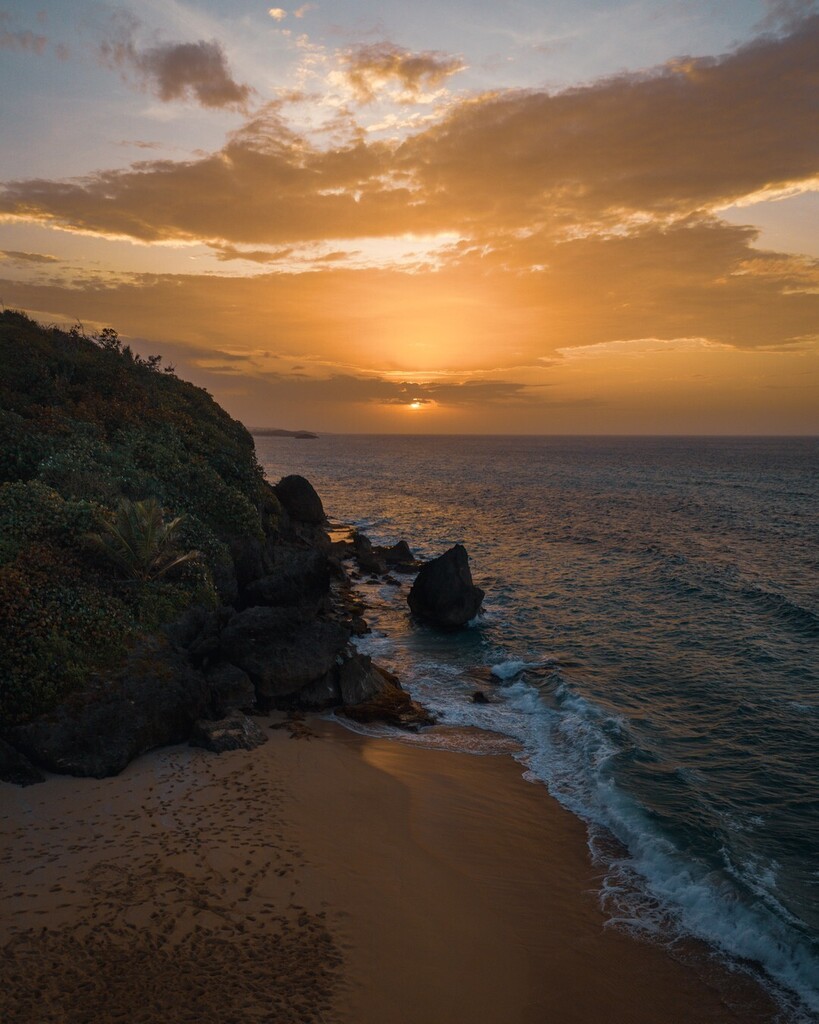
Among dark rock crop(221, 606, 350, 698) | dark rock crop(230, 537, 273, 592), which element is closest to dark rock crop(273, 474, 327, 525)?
dark rock crop(230, 537, 273, 592)

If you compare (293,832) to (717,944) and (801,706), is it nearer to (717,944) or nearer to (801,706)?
(717,944)

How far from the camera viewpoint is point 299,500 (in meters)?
39.7

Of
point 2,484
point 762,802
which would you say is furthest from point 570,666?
point 2,484

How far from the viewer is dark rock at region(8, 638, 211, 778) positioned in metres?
12.4

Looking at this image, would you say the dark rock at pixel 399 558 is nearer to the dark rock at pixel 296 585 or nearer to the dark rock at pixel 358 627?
the dark rock at pixel 358 627

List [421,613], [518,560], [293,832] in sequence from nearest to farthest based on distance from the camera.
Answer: [293,832], [421,613], [518,560]

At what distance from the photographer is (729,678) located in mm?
20766

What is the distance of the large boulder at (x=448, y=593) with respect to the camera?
88.2 ft

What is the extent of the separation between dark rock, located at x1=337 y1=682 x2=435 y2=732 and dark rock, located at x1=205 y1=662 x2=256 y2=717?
249cm

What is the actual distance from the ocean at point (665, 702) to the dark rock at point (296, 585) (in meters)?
2.87

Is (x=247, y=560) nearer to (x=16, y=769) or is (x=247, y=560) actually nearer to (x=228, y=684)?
(x=228, y=684)

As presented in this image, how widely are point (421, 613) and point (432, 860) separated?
17.0 meters

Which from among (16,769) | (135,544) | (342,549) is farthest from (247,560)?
(342,549)

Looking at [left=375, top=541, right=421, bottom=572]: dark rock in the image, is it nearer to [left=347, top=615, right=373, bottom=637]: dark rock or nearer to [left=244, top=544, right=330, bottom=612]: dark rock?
[left=347, top=615, right=373, bottom=637]: dark rock
